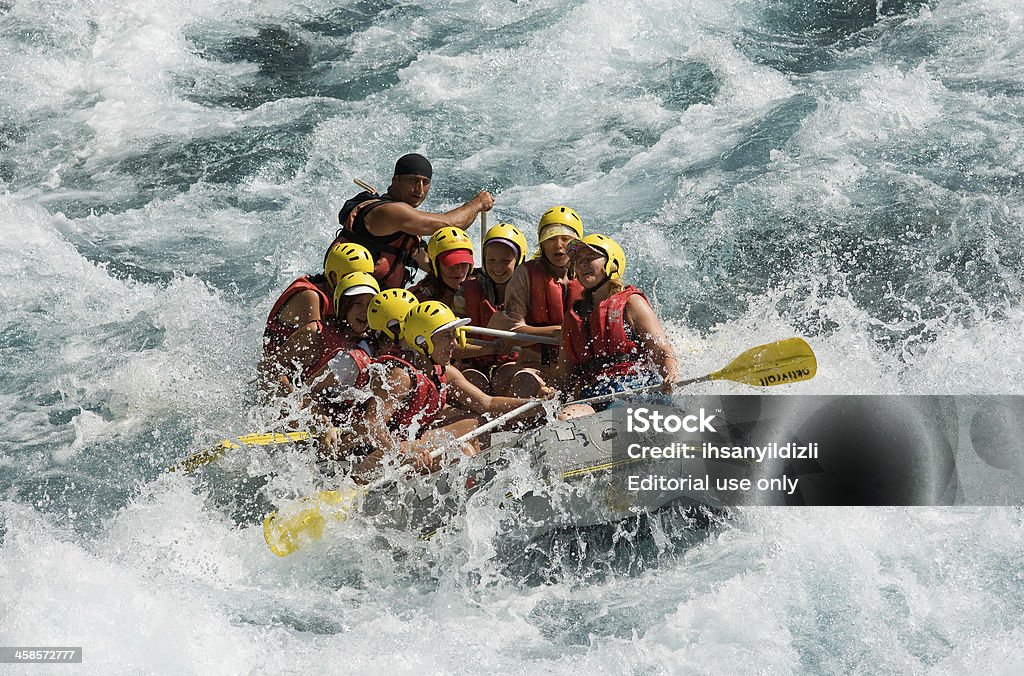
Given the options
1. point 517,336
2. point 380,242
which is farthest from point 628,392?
point 380,242

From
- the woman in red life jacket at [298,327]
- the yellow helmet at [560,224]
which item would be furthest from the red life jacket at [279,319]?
the yellow helmet at [560,224]

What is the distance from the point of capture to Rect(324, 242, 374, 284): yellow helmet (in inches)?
257

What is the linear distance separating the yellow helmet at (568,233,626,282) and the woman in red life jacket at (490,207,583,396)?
31cm

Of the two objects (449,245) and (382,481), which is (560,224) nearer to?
(449,245)

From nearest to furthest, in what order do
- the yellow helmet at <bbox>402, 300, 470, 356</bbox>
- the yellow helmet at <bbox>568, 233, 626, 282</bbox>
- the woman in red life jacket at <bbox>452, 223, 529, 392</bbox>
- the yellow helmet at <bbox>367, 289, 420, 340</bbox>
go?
1. the yellow helmet at <bbox>402, 300, 470, 356</bbox>
2. the yellow helmet at <bbox>367, 289, 420, 340</bbox>
3. the yellow helmet at <bbox>568, 233, 626, 282</bbox>
4. the woman in red life jacket at <bbox>452, 223, 529, 392</bbox>

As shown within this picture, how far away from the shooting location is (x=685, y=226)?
969cm

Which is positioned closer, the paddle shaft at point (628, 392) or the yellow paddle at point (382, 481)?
the yellow paddle at point (382, 481)

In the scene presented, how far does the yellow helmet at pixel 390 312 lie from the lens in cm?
566

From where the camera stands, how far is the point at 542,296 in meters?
6.39

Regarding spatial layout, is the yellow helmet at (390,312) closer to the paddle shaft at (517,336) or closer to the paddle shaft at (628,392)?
the paddle shaft at (517,336)

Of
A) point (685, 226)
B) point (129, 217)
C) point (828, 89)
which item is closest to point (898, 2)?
point (828, 89)

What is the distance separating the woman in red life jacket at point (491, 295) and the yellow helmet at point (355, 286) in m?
0.65

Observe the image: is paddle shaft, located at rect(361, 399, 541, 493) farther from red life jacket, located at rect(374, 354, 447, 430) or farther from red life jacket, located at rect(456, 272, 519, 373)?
red life jacket, located at rect(456, 272, 519, 373)

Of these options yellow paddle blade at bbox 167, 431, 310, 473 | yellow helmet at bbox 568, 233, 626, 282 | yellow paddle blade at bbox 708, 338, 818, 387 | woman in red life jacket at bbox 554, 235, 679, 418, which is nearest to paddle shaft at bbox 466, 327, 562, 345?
woman in red life jacket at bbox 554, 235, 679, 418
